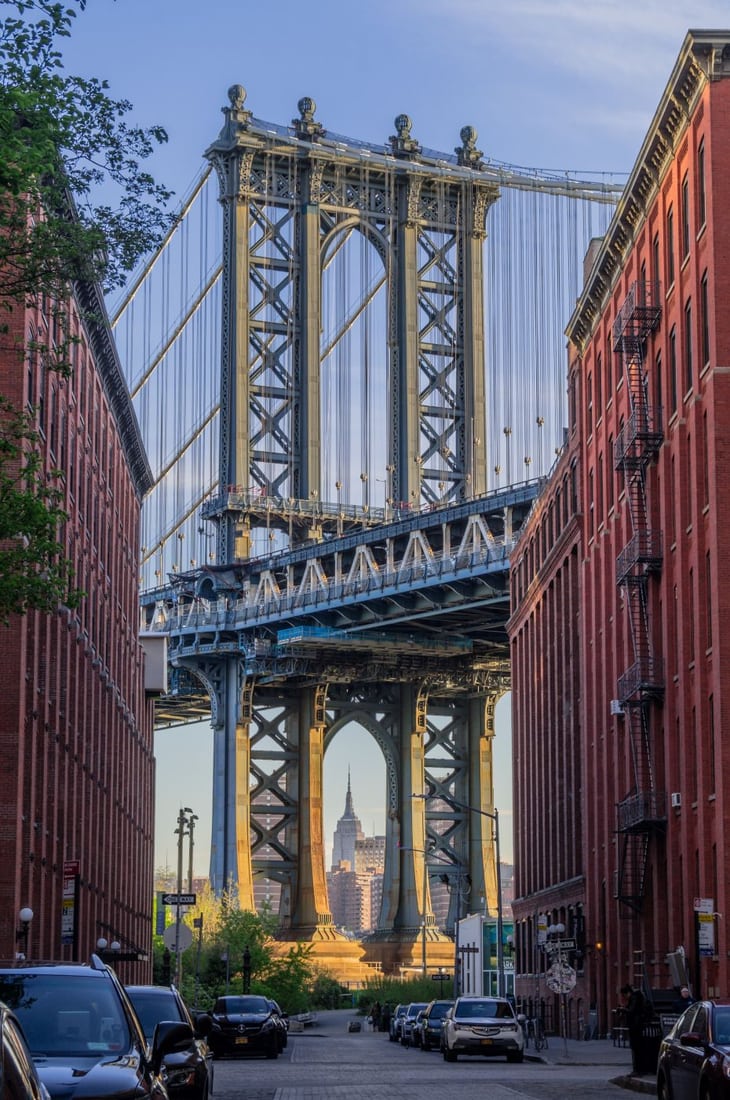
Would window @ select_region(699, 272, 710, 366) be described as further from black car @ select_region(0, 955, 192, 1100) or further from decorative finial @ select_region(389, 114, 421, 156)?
decorative finial @ select_region(389, 114, 421, 156)

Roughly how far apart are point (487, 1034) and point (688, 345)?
59.5 feet

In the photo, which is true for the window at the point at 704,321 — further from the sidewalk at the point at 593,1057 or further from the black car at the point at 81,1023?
the black car at the point at 81,1023

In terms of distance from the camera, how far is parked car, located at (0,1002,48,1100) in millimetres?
8562

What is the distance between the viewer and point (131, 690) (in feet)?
289

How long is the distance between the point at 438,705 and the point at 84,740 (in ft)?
262

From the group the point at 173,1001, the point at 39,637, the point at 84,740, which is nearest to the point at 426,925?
the point at 84,740

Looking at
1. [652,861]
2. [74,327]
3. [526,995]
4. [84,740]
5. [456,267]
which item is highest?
[456,267]

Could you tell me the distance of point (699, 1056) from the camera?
1950cm

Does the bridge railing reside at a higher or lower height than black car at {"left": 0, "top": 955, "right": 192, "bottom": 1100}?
higher

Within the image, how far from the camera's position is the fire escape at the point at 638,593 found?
53.5 m

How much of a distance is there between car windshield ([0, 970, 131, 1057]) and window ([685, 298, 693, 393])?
3805 centimetres

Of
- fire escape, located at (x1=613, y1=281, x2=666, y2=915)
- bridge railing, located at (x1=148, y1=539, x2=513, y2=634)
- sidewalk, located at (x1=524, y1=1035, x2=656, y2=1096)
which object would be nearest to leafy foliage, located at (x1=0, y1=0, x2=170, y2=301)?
sidewalk, located at (x1=524, y1=1035, x2=656, y2=1096)

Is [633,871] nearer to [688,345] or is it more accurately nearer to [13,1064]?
[688,345]

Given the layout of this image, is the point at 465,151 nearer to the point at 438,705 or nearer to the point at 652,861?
the point at 438,705
